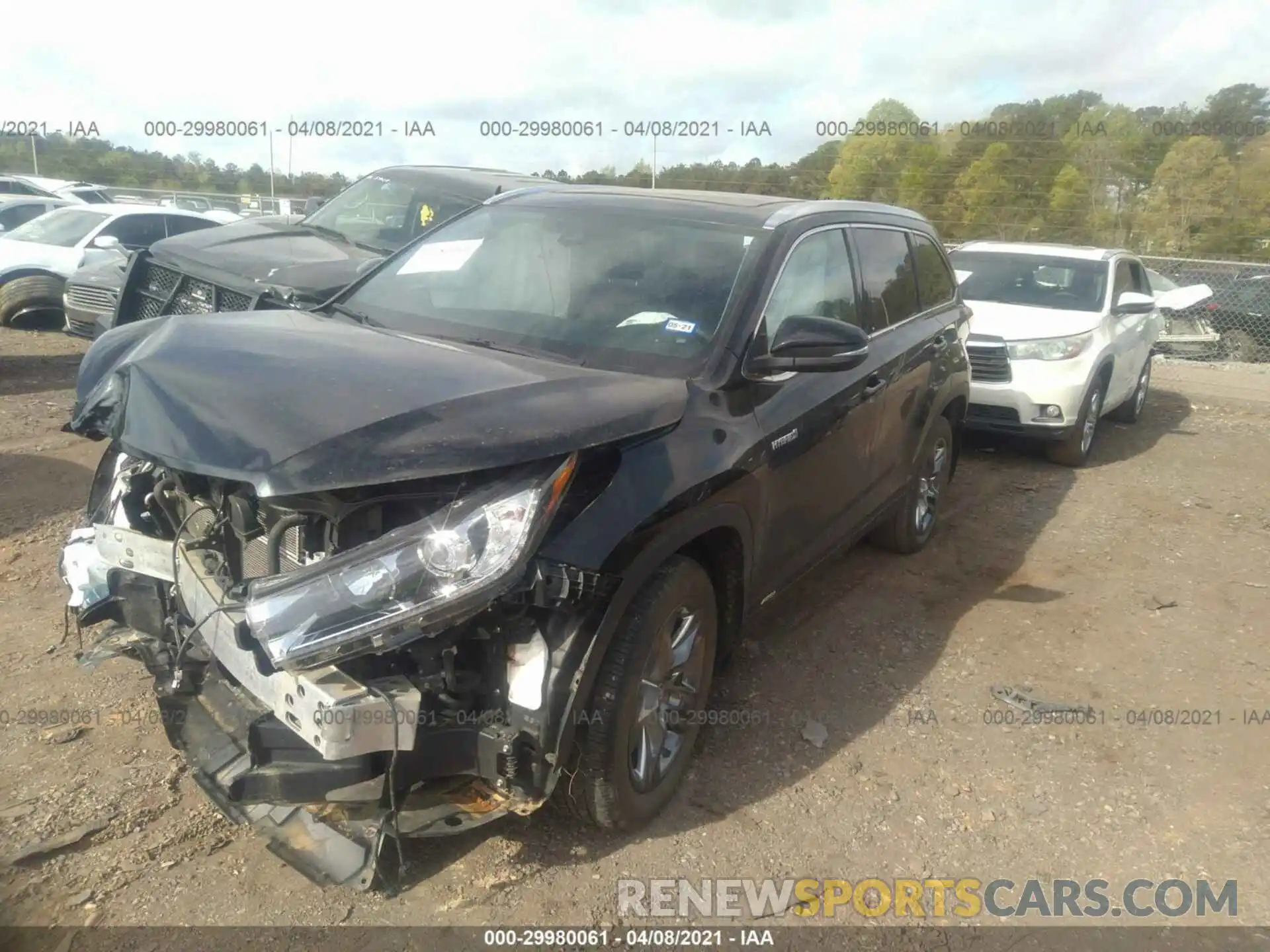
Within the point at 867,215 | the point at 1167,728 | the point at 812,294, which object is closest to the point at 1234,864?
the point at 1167,728

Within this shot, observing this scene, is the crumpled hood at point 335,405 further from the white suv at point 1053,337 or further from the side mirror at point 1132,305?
the side mirror at point 1132,305

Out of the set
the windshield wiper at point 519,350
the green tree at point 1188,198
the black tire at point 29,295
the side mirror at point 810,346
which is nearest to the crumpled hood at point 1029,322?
the side mirror at point 810,346

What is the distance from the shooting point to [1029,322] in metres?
8.16

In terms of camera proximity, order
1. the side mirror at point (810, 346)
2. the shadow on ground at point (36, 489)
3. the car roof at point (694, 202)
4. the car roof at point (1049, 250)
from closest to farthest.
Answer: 1. the side mirror at point (810, 346)
2. the car roof at point (694, 202)
3. the shadow on ground at point (36, 489)
4. the car roof at point (1049, 250)

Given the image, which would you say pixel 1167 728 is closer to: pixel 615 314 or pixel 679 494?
pixel 679 494

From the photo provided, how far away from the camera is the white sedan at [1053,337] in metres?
7.83

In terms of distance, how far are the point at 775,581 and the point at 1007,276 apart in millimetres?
6254

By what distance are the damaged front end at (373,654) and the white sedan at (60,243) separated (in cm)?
868

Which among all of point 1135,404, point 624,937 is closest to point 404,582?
point 624,937

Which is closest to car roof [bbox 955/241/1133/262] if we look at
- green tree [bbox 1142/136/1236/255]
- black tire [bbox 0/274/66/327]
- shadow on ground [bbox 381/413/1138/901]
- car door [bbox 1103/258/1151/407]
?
car door [bbox 1103/258/1151/407]

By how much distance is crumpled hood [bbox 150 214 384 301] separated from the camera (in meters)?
5.82

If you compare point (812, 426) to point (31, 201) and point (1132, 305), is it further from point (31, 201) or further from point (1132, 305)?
point (31, 201)

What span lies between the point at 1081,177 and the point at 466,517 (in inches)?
848

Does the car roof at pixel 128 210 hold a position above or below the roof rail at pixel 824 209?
below
